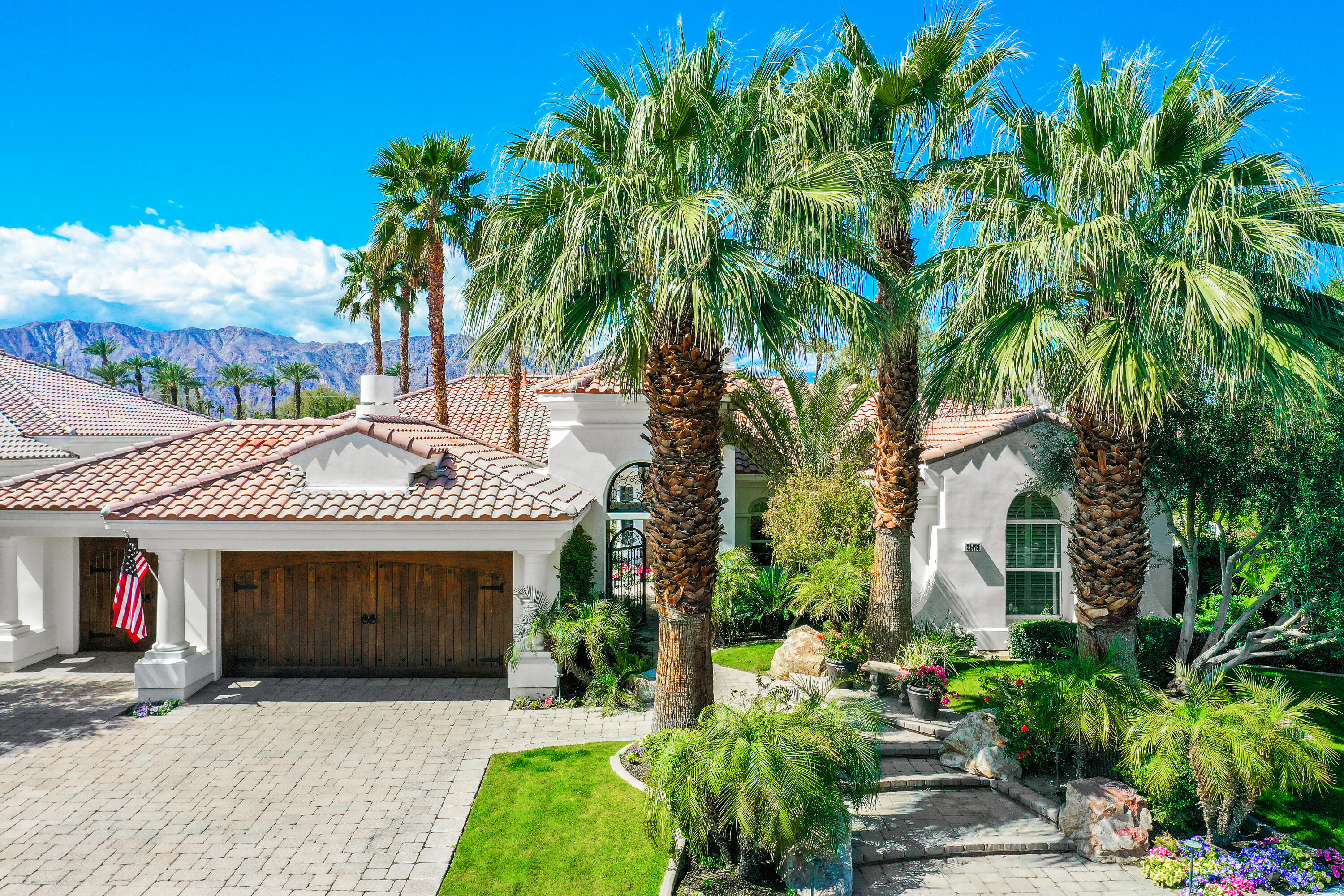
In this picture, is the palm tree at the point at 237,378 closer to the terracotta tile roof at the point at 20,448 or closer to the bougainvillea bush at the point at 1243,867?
the terracotta tile roof at the point at 20,448

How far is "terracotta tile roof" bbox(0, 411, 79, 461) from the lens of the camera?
22.7m

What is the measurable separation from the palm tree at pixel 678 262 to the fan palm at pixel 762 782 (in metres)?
2.72

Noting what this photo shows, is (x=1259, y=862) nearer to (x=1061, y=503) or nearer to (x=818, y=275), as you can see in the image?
(x=818, y=275)

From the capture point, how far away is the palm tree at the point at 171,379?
79.4 metres

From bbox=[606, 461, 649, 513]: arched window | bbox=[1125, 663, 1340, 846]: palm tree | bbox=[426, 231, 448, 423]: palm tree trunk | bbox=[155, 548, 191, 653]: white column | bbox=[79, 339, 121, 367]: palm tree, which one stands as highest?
bbox=[79, 339, 121, 367]: palm tree

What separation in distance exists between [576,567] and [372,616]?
3.98 metres

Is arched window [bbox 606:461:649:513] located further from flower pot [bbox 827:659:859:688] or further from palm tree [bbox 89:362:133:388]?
palm tree [bbox 89:362:133:388]

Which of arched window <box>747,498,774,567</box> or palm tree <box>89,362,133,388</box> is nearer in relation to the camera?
arched window <box>747,498,774,567</box>

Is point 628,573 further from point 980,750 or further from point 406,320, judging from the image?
point 406,320

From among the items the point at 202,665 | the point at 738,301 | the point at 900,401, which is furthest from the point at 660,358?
the point at 202,665

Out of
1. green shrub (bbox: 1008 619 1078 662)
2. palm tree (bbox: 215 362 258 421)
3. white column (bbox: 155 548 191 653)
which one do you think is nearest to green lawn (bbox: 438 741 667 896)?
white column (bbox: 155 548 191 653)

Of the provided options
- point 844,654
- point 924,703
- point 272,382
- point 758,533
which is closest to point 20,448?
point 758,533

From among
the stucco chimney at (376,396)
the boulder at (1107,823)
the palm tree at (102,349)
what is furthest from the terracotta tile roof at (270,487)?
the palm tree at (102,349)

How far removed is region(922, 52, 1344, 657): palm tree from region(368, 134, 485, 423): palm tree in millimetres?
16443
